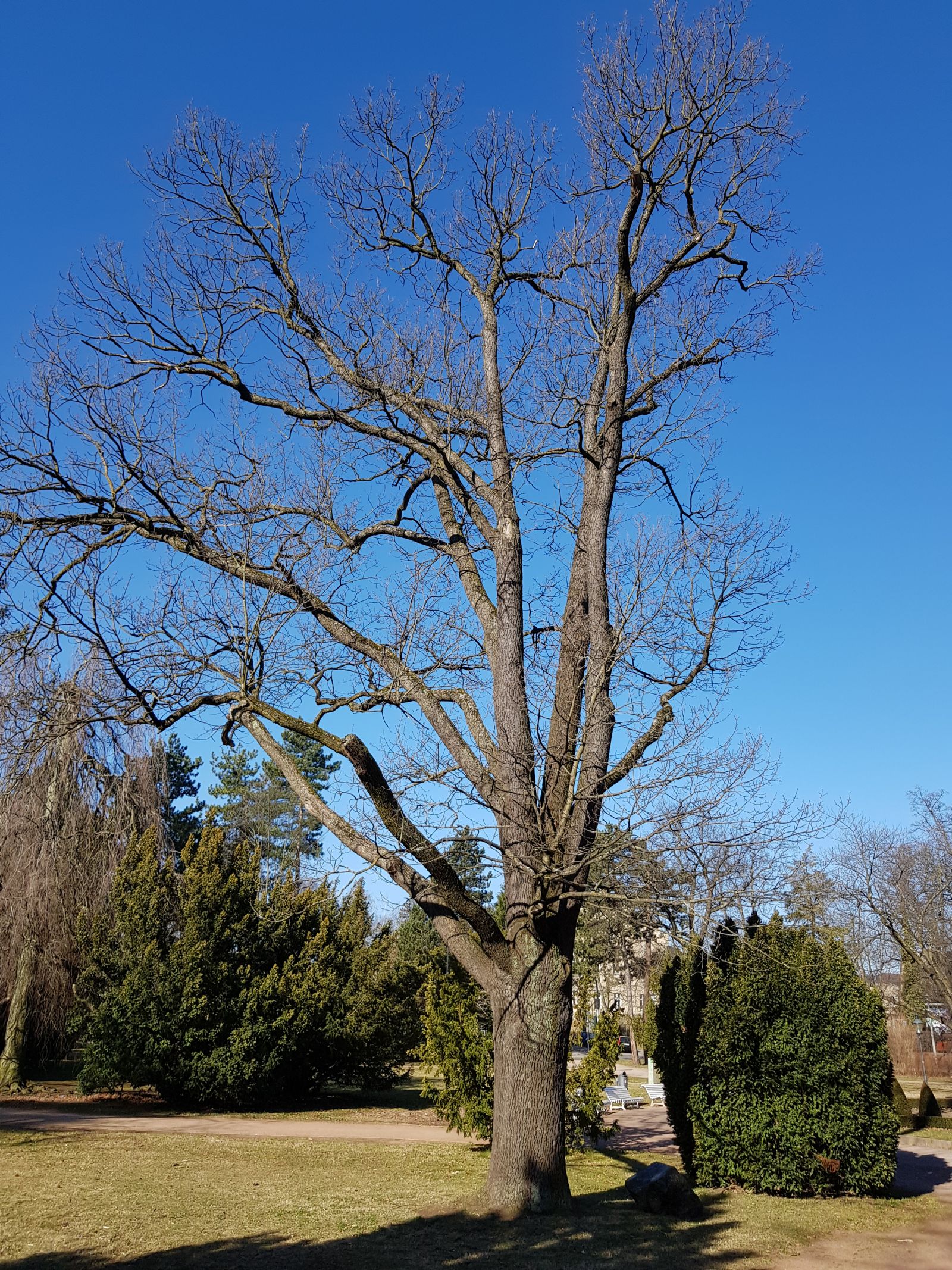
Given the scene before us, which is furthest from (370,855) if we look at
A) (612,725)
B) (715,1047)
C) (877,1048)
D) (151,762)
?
(151,762)

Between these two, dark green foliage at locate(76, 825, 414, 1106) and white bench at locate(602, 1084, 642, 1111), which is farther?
white bench at locate(602, 1084, 642, 1111)

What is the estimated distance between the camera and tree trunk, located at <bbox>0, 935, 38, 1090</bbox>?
59.1 ft

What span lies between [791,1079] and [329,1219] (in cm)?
501

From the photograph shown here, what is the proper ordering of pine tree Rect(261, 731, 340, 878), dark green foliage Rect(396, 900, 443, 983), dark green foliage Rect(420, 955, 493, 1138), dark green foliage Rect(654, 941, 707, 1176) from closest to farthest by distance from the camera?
dark green foliage Rect(654, 941, 707, 1176), dark green foliage Rect(420, 955, 493, 1138), dark green foliage Rect(396, 900, 443, 983), pine tree Rect(261, 731, 340, 878)

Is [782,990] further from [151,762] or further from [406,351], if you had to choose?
[151,762]

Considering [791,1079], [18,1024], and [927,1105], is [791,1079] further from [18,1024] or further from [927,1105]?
[18,1024]

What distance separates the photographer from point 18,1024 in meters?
18.1

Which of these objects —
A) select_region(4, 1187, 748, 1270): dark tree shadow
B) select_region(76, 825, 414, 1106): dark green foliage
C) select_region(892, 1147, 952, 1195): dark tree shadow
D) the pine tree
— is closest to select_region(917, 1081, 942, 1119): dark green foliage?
select_region(892, 1147, 952, 1195): dark tree shadow

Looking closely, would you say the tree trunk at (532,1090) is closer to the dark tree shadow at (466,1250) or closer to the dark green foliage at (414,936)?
the dark tree shadow at (466,1250)


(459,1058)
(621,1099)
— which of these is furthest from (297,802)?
(459,1058)

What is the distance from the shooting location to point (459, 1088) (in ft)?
39.0

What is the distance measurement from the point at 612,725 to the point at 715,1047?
448cm

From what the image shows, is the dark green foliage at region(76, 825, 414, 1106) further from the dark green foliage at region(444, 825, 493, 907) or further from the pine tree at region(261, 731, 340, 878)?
the pine tree at region(261, 731, 340, 878)

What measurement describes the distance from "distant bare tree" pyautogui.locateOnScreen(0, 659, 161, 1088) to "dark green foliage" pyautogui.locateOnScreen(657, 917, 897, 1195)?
11569mm
